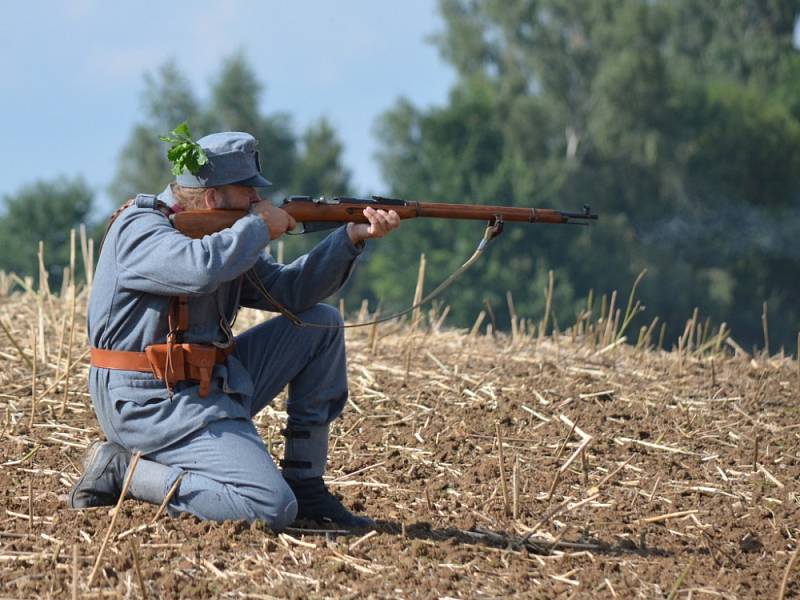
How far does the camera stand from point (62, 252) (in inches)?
1726

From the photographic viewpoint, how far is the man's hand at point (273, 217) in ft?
16.5

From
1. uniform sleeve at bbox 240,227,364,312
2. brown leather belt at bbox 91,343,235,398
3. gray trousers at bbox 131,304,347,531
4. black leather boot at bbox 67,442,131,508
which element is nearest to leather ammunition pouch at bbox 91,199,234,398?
brown leather belt at bbox 91,343,235,398

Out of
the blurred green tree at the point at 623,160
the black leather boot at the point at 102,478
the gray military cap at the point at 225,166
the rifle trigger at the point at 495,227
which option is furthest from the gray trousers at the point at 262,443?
the blurred green tree at the point at 623,160

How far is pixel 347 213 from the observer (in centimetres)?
532

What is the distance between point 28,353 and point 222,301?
3.16 meters

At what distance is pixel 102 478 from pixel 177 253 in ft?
3.44

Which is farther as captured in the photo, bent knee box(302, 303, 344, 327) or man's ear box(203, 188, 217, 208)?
bent knee box(302, 303, 344, 327)

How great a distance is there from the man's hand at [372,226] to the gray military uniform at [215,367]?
1.8 inches

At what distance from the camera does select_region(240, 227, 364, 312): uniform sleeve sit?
5254 mm

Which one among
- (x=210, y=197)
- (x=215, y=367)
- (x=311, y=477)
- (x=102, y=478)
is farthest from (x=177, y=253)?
(x=311, y=477)

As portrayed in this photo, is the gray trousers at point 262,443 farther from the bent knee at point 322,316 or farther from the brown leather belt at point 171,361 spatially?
the brown leather belt at point 171,361

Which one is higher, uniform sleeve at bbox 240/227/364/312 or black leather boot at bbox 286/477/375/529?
uniform sleeve at bbox 240/227/364/312

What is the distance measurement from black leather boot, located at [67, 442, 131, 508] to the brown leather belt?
1.23ft

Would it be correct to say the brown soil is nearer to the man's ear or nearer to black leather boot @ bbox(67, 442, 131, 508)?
black leather boot @ bbox(67, 442, 131, 508)
